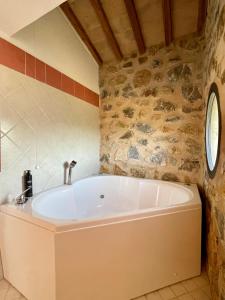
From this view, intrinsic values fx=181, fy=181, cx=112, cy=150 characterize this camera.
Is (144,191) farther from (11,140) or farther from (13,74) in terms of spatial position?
(13,74)

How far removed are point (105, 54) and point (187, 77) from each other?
1.36m

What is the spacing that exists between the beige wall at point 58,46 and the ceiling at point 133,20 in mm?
160

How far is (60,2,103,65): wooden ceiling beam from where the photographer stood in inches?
87.6

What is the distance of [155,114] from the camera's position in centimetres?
270

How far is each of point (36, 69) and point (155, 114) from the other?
1.68 metres

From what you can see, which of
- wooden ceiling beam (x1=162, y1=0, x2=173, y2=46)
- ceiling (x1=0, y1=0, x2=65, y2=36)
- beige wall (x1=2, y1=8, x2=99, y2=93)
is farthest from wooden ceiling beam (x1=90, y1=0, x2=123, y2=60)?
ceiling (x1=0, y1=0, x2=65, y2=36)

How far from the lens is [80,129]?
2607 millimetres

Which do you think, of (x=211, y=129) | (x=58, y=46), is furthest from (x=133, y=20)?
(x=211, y=129)

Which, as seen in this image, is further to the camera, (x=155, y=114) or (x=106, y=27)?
(x=155, y=114)

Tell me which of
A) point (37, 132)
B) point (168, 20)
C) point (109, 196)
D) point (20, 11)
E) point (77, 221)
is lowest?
point (109, 196)

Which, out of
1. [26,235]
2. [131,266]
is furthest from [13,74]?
[131,266]

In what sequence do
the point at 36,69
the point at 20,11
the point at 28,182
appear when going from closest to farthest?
the point at 20,11
the point at 28,182
the point at 36,69

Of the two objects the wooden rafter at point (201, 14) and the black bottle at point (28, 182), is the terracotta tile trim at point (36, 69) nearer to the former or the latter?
the black bottle at point (28, 182)

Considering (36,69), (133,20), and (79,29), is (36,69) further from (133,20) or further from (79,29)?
(133,20)
